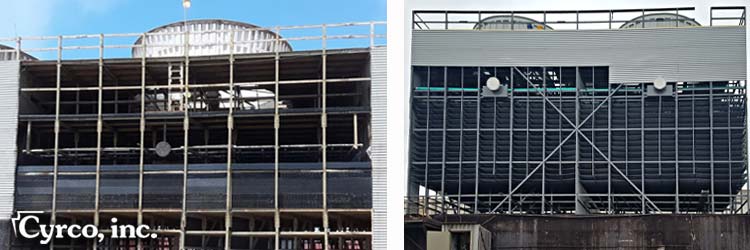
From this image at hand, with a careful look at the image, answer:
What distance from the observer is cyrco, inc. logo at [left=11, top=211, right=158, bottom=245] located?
3116cm

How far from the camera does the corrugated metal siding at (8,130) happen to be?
105 ft

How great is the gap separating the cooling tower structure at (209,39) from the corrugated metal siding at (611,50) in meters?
10.5

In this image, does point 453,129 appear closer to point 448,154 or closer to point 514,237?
point 448,154

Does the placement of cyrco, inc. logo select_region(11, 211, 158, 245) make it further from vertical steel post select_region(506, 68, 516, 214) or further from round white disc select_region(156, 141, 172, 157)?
vertical steel post select_region(506, 68, 516, 214)

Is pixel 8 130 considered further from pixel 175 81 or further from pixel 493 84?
pixel 493 84

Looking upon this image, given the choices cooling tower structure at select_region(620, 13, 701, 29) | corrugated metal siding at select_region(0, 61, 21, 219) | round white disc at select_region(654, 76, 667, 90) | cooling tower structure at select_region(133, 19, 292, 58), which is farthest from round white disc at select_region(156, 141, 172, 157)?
cooling tower structure at select_region(620, 13, 701, 29)

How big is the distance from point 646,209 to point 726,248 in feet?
27.9

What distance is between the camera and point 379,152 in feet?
99.1

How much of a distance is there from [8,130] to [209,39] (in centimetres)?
667

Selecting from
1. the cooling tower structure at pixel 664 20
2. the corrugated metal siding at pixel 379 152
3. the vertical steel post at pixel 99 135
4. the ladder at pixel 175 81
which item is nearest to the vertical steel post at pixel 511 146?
the cooling tower structure at pixel 664 20

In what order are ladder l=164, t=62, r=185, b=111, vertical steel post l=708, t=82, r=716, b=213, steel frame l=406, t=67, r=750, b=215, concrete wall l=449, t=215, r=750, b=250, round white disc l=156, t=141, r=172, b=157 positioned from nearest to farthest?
round white disc l=156, t=141, r=172, b=157, ladder l=164, t=62, r=185, b=111, concrete wall l=449, t=215, r=750, b=250, vertical steel post l=708, t=82, r=716, b=213, steel frame l=406, t=67, r=750, b=215

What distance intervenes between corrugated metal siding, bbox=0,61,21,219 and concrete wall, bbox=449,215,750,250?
14988 millimetres

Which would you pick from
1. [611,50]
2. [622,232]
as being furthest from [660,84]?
[622,232]

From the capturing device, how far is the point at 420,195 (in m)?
42.4
